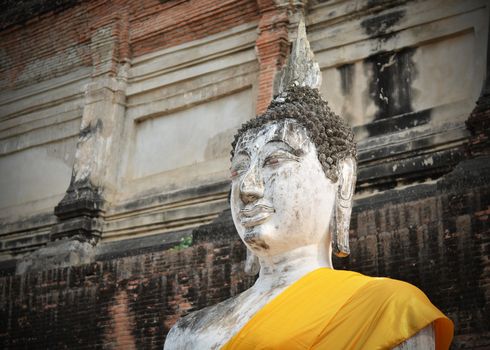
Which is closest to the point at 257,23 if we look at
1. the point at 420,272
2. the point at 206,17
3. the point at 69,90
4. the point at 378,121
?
the point at 206,17

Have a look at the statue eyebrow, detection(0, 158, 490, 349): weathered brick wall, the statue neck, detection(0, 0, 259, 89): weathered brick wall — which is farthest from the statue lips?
detection(0, 0, 259, 89): weathered brick wall

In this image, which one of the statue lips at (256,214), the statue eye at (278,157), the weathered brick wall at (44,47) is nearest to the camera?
the statue lips at (256,214)

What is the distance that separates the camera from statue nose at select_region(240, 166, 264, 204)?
4.62m

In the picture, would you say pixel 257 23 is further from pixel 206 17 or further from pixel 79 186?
pixel 79 186

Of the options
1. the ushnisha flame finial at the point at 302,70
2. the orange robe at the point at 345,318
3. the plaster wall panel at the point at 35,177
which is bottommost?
the orange robe at the point at 345,318

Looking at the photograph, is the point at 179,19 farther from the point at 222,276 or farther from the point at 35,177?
the point at 222,276

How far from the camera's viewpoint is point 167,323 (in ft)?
28.0

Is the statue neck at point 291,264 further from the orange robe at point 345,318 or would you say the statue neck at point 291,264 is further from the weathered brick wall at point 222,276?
the weathered brick wall at point 222,276

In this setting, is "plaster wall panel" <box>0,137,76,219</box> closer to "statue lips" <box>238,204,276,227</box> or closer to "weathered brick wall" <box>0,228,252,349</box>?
"weathered brick wall" <box>0,228,252,349</box>

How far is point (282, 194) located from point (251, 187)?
162 millimetres

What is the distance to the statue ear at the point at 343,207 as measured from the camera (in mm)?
4797

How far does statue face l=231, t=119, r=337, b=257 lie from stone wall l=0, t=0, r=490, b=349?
2272 mm

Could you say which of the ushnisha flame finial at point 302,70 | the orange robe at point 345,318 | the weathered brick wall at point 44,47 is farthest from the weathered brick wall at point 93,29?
the orange robe at point 345,318

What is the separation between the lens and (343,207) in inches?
191
